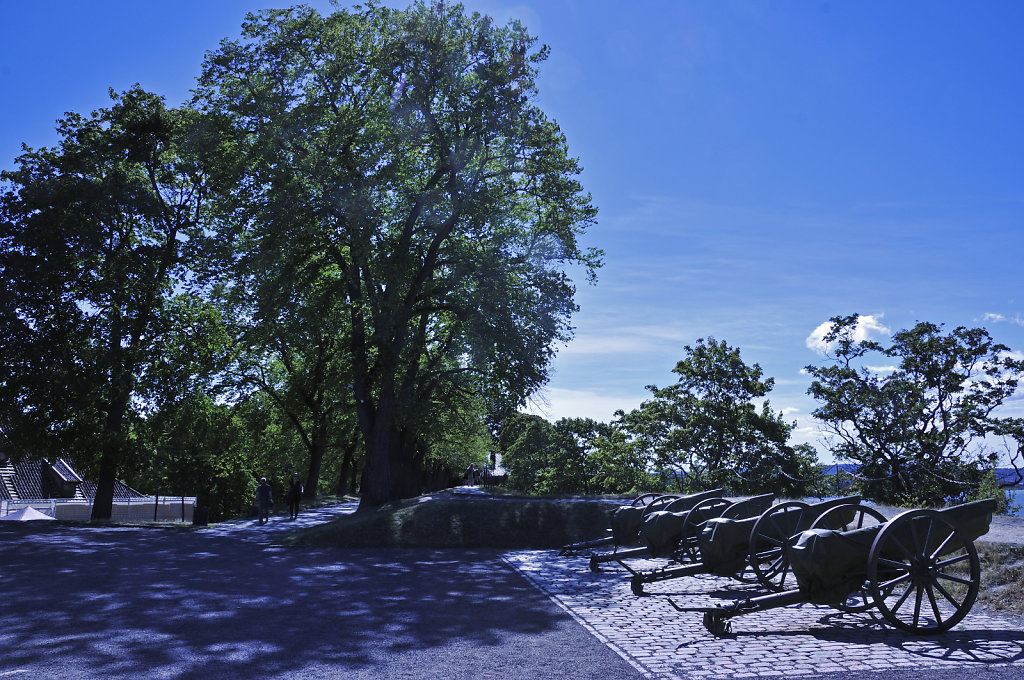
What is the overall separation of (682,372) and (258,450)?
92.4ft

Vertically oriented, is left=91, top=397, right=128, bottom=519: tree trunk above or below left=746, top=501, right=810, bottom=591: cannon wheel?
above

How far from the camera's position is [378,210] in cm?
2548

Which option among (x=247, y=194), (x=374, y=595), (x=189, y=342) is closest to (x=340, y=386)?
(x=189, y=342)

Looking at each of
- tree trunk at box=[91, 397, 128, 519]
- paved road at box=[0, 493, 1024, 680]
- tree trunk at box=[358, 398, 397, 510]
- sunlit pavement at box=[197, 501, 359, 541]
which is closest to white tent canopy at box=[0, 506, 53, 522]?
tree trunk at box=[91, 397, 128, 519]

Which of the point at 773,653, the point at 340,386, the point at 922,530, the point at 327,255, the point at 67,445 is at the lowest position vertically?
the point at 773,653

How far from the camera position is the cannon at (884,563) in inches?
315

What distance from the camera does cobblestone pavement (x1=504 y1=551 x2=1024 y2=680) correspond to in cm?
698

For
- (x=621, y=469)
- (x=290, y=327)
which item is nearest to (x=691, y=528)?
(x=290, y=327)

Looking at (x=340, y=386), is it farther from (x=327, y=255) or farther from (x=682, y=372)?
(x=682, y=372)

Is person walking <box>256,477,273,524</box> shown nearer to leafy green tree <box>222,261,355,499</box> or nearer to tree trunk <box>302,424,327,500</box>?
leafy green tree <box>222,261,355,499</box>

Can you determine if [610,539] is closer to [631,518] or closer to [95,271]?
[631,518]

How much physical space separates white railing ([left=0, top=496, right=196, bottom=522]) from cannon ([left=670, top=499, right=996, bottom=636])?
Answer: 3335cm

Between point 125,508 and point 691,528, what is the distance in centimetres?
6543

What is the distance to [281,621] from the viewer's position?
905 centimetres
